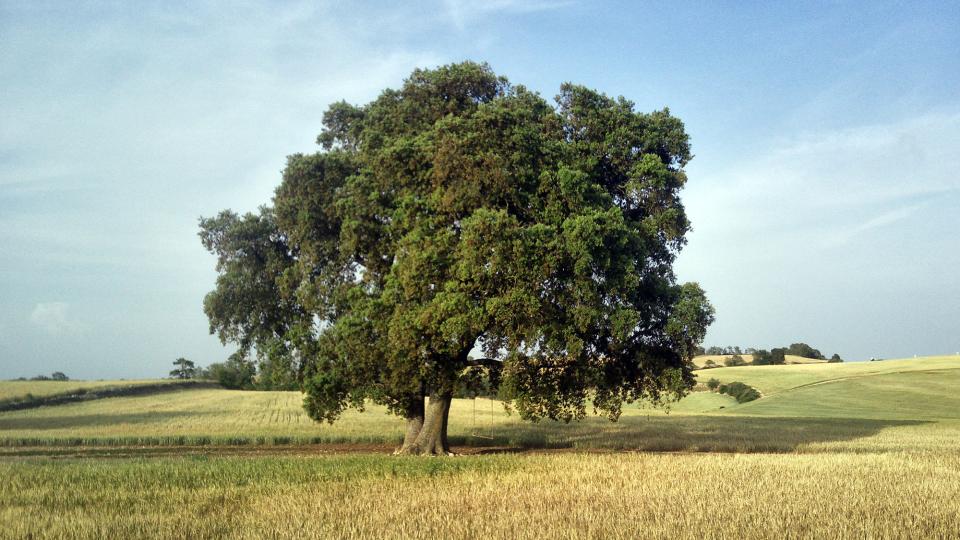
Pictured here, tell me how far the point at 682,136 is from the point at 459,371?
12492mm

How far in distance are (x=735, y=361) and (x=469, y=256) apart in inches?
4138

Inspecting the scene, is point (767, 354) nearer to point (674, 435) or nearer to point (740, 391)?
point (740, 391)

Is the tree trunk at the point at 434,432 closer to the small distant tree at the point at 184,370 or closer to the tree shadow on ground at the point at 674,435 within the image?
the tree shadow on ground at the point at 674,435

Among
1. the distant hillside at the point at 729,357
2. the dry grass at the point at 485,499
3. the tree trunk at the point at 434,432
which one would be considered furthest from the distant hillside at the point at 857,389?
the dry grass at the point at 485,499

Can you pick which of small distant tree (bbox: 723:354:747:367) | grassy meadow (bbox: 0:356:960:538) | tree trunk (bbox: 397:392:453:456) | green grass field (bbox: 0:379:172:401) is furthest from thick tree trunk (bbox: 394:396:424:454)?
small distant tree (bbox: 723:354:747:367)

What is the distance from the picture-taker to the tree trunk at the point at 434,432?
85.9 ft

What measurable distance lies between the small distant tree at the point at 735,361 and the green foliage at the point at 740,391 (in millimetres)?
35890

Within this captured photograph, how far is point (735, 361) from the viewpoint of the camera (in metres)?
116

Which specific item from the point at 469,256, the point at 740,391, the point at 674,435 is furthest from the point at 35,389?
the point at 740,391

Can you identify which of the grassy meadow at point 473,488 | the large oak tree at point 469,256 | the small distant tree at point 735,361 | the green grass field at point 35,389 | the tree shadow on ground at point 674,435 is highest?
the large oak tree at point 469,256

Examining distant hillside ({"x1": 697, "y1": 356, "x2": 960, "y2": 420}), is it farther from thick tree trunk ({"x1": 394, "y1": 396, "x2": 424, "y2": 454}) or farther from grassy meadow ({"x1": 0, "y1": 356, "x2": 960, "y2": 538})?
thick tree trunk ({"x1": 394, "y1": 396, "x2": 424, "y2": 454})

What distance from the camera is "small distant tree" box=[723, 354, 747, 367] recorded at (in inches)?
4510

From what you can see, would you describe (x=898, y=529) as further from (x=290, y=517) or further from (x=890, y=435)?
(x=890, y=435)

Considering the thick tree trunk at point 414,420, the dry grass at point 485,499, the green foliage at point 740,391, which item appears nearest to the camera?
the dry grass at point 485,499
